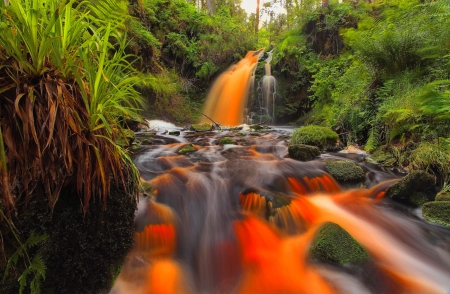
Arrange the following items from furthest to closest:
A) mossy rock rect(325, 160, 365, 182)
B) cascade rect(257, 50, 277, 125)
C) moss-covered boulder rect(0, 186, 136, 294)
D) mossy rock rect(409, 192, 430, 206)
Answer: cascade rect(257, 50, 277, 125) < mossy rock rect(325, 160, 365, 182) < mossy rock rect(409, 192, 430, 206) < moss-covered boulder rect(0, 186, 136, 294)

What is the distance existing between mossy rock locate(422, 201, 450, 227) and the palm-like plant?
3590 millimetres

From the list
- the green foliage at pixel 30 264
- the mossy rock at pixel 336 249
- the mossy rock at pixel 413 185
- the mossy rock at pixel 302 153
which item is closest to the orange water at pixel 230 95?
the mossy rock at pixel 302 153

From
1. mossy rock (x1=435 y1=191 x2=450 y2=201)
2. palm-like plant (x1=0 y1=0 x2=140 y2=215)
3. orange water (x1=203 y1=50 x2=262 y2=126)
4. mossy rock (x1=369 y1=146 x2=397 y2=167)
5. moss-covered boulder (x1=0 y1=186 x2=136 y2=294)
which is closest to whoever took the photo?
palm-like plant (x1=0 y1=0 x2=140 y2=215)

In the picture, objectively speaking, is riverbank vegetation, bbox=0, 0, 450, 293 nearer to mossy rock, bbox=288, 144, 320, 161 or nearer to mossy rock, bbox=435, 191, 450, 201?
mossy rock, bbox=435, 191, 450, 201

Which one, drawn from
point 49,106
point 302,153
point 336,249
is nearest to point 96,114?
point 49,106

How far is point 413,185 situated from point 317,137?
2.71 m

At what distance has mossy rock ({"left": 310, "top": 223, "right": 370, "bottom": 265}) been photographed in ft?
7.57

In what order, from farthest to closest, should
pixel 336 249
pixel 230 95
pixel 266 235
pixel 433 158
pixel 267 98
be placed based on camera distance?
pixel 230 95 → pixel 267 98 → pixel 433 158 → pixel 266 235 → pixel 336 249

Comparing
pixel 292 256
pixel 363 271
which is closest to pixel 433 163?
pixel 363 271

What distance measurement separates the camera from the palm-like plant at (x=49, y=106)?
4.35ft

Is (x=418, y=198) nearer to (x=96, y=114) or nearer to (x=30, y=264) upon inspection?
(x=96, y=114)

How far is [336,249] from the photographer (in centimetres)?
237

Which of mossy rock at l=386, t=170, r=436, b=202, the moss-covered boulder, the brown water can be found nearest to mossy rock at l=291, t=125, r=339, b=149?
the brown water

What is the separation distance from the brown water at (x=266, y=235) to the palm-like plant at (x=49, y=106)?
990mm
